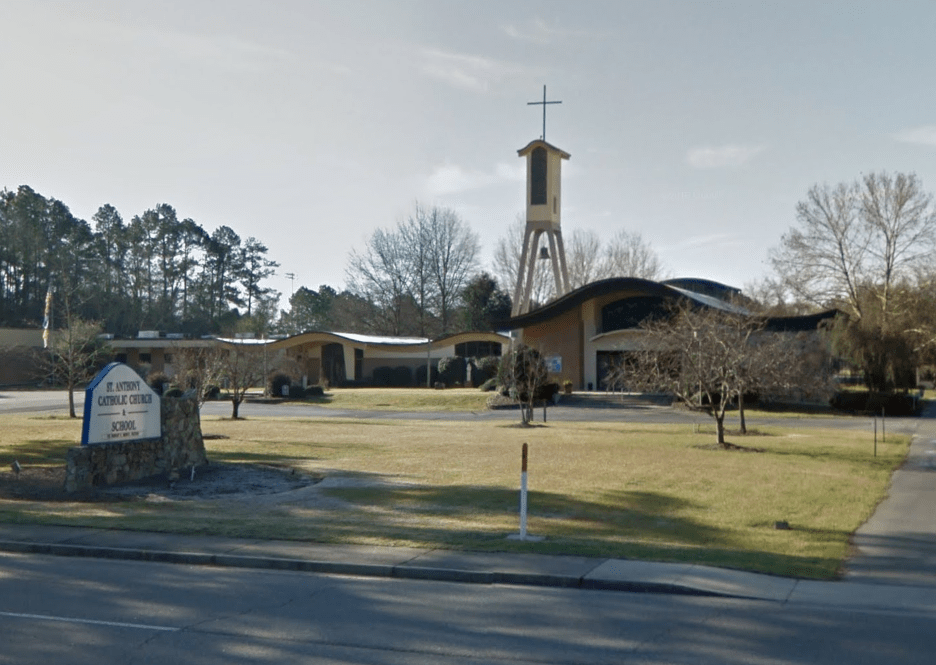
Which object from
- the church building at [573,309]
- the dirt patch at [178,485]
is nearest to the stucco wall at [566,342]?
the church building at [573,309]

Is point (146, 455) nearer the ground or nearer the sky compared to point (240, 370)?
nearer the ground

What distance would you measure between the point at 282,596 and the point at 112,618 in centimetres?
173

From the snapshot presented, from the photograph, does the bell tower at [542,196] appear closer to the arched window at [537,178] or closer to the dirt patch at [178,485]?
the arched window at [537,178]

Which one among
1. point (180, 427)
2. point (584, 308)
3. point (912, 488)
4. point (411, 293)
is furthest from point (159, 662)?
point (411, 293)

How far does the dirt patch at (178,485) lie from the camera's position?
1748 cm

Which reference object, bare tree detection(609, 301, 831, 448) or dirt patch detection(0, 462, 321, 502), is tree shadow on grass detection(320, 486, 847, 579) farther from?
bare tree detection(609, 301, 831, 448)

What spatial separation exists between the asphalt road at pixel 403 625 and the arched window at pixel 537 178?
52761 millimetres

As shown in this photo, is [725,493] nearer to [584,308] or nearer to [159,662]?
Result: [159,662]

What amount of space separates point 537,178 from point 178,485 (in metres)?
45.9

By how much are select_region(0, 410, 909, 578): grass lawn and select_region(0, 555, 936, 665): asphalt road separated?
7.04 ft

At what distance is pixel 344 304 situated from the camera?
104688 millimetres

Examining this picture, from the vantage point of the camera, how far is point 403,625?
27.3 ft

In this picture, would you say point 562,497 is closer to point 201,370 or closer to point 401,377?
point 201,370

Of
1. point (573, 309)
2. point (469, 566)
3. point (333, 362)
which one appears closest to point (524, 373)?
point (573, 309)
